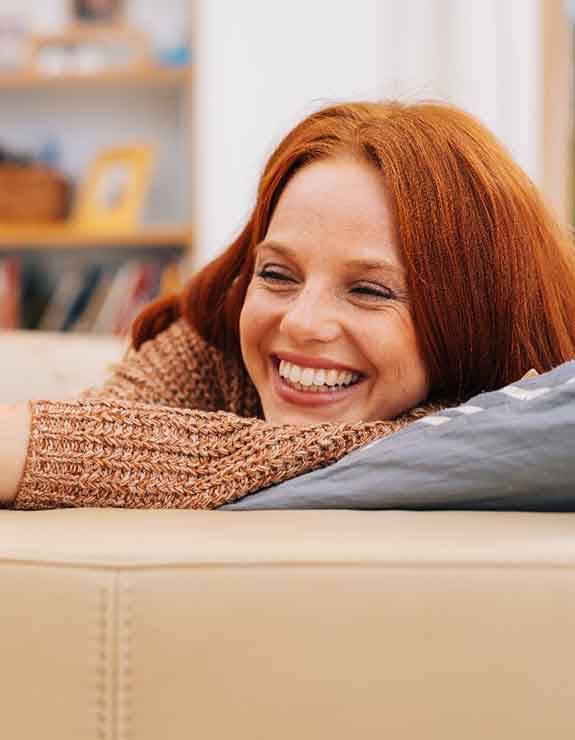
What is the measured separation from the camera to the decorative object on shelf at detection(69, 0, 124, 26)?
3.49 meters

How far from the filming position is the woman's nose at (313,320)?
103 cm

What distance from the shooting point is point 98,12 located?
3.50 m

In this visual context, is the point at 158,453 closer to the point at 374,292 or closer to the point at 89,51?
the point at 374,292

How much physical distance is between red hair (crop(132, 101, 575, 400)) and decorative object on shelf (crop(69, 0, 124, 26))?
2572mm

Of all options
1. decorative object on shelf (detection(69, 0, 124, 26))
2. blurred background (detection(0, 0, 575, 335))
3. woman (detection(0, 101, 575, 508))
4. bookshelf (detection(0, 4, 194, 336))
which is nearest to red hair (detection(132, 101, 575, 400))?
woman (detection(0, 101, 575, 508))

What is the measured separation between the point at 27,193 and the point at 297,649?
111 inches

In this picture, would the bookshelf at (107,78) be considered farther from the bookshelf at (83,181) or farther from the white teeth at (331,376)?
the white teeth at (331,376)

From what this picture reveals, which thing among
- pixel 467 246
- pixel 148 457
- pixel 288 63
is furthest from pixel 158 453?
pixel 288 63

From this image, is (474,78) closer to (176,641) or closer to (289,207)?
(289,207)

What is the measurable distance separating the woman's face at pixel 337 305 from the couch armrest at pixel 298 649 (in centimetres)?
37

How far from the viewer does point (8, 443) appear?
883mm

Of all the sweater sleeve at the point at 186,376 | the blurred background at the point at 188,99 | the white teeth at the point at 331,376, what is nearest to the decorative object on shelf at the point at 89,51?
the blurred background at the point at 188,99

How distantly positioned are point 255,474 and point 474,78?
2519mm

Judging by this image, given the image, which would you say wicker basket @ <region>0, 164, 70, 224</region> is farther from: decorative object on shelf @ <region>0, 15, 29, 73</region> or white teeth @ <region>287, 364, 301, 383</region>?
white teeth @ <region>287, 364, 301, 383</region>
